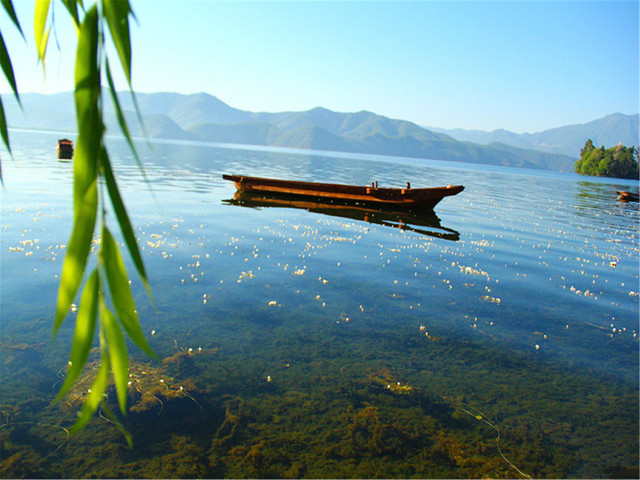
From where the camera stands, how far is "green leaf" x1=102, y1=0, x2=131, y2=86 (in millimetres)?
1338

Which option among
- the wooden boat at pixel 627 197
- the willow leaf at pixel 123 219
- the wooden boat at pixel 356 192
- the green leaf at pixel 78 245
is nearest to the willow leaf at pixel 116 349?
the green leaf at pixel 78 245

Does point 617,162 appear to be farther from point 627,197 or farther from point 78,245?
point 78,245

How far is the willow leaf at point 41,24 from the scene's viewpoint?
1.86m

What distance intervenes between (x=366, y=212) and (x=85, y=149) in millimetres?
31774

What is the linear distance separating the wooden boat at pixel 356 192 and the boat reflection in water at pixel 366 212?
0.59 meters

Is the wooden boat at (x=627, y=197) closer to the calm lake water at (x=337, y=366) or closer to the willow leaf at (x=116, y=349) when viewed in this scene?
the calm lake water at (x=337, y=366)

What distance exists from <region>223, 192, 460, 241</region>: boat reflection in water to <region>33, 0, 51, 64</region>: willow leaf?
78.6 ft

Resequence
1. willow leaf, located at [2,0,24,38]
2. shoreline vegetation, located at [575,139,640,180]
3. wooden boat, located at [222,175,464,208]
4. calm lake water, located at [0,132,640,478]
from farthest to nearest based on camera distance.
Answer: shoreline vegetation, located at [575,139,640,180] < wooden boat, located at [222,175,464,208] < calm lake water, located at [0,132,640,478] < willow leaf, located at [2,0,24,38]

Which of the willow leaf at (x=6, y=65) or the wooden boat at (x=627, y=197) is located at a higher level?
the wooden boat at (x=627, y=197)

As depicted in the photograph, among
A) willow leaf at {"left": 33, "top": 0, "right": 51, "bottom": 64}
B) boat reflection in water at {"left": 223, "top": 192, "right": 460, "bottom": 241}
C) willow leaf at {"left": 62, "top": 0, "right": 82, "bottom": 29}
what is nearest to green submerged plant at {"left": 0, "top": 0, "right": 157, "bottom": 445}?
willow leaf at {"left": 62, "top": 0, "right": 82, "bottom": 29}

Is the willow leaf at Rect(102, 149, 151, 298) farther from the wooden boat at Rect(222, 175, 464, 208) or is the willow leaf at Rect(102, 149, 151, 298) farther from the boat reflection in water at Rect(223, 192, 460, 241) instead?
the wooden boat at Rect(222, 175, 464, 208)

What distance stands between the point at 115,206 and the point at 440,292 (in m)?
14.3

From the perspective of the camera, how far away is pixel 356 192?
34062 millimetres

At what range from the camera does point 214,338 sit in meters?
10.2
